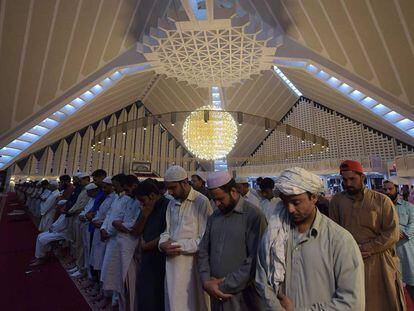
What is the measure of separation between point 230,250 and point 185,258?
41 cm

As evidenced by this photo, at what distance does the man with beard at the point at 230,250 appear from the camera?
1.22 meters

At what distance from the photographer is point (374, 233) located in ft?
4.66

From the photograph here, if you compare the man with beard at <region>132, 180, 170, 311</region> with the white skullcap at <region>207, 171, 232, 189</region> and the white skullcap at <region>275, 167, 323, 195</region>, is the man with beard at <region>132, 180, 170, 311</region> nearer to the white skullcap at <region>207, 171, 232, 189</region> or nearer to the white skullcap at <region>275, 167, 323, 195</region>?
the white skullcap at <region>207, 171, 232, 189</region>

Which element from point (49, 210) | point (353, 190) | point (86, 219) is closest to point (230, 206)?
point (353, 190)

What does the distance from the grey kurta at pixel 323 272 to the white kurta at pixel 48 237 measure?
3.70 metres

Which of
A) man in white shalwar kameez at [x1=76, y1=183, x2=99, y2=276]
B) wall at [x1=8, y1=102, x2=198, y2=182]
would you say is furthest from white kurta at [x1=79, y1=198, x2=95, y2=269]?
wall at [x1=8, y1=102, x2=198, y2=182]

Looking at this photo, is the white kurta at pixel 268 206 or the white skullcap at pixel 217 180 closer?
the white skullcap at pixel 217 180

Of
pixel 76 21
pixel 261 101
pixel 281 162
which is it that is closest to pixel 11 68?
pixel 76 21

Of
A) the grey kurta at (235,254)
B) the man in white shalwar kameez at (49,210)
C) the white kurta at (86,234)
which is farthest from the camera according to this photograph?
the man in white shalwar kameez at (49,210)

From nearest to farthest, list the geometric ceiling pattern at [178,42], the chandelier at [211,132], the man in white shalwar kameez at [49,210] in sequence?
the man in white shalwar kameez at [49,210] < the geometric ceiling pattern at [178,42] < the chandelier at [211,132]

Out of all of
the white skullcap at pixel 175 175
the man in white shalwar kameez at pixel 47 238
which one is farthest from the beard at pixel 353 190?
the man in white shalwar kameez at pixel 47 238

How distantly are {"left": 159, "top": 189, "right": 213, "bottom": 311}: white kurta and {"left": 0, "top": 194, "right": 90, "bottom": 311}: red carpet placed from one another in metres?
1.39

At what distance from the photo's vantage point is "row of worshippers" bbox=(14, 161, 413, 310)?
863 mm

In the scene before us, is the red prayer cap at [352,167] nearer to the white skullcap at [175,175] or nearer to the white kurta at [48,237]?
the white skullcap at [175,175]
